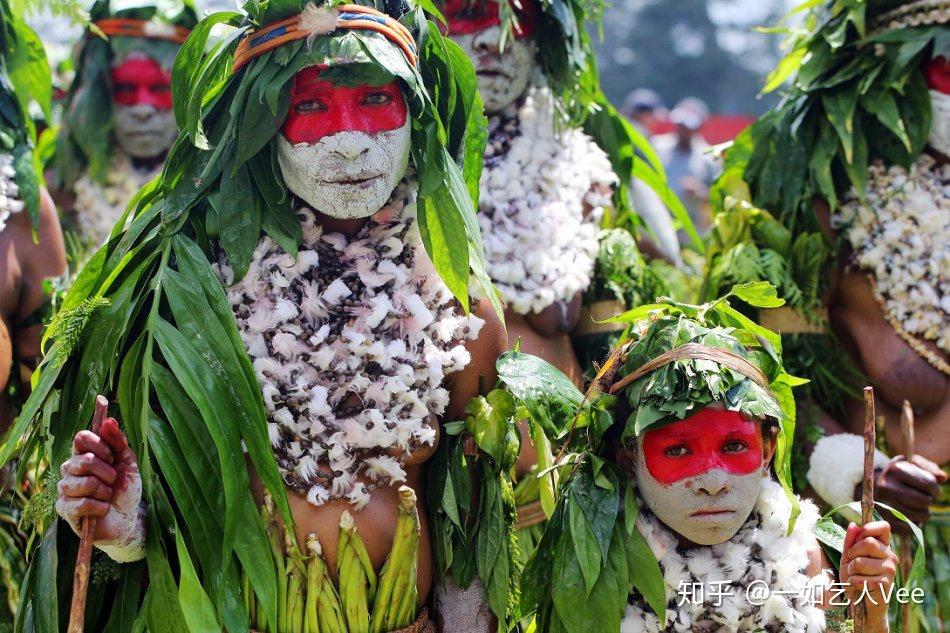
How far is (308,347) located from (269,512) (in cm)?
40

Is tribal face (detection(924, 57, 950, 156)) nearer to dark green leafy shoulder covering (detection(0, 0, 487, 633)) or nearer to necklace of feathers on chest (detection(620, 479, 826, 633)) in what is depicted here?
necklace of feathers on chest (detection(620, 479, 826, 633))

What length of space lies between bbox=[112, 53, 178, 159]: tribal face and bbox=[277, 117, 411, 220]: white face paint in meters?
2.71

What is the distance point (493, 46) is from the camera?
425 centimetres

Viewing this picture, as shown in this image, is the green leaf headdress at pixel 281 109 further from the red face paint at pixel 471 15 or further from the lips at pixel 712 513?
the red face paint at pixel 471 15

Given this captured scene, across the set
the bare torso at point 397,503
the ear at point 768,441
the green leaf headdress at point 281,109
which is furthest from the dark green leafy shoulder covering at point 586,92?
the ear at point 768,441

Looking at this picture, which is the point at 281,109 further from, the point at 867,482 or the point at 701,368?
the point at 867,482

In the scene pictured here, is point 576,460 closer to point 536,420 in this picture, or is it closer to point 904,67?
point 536,420

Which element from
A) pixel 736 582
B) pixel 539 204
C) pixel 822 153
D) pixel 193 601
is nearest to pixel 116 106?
pixel 539 204

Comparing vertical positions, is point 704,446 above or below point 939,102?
below

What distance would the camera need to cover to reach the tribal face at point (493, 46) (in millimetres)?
4230

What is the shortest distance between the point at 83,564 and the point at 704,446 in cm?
144

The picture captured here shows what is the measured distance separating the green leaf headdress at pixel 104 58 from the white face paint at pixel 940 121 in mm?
3213

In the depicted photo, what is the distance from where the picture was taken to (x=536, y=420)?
3223 mm

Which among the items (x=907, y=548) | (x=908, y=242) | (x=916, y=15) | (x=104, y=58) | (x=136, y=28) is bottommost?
(x=907, y=548)
